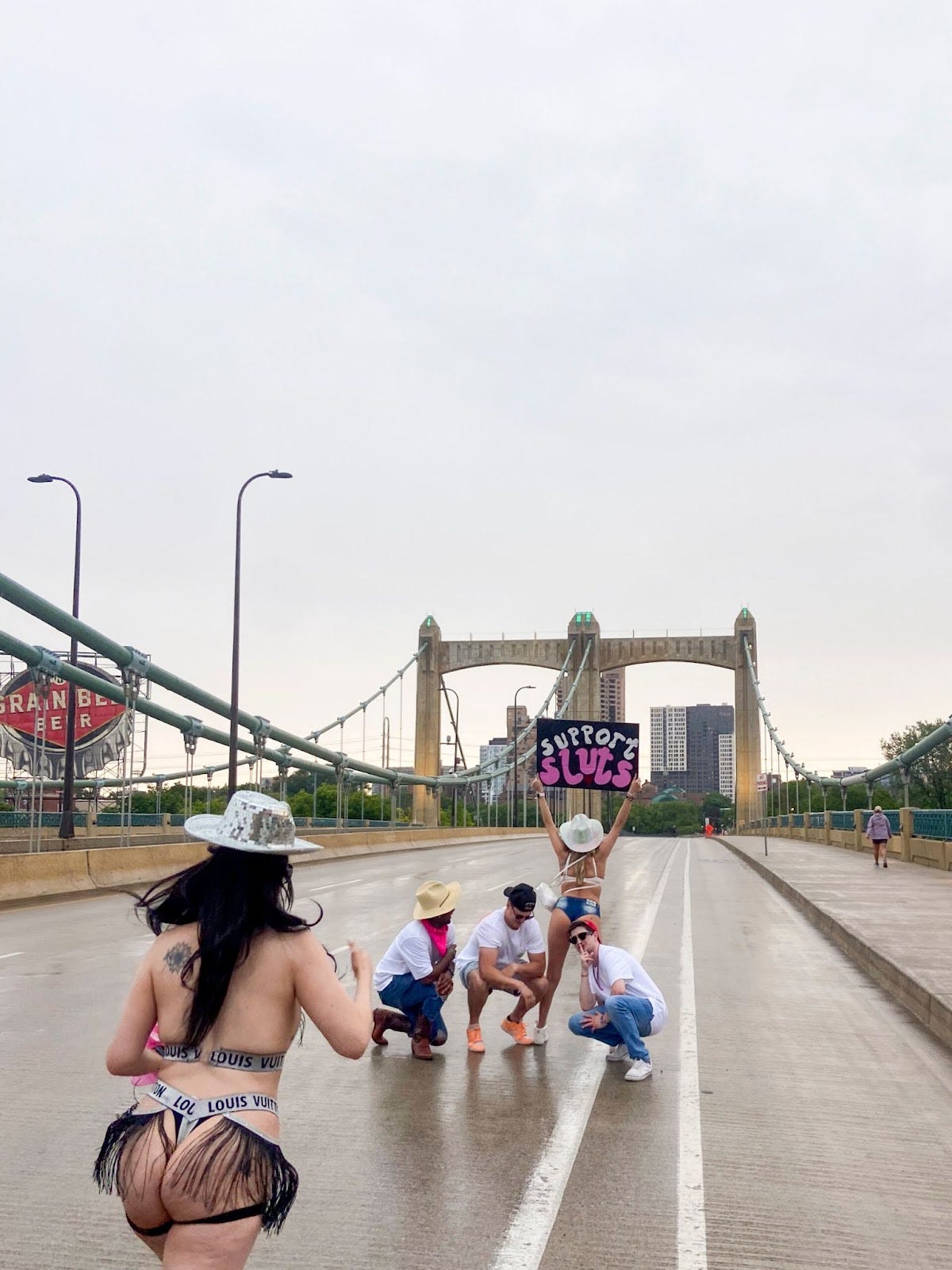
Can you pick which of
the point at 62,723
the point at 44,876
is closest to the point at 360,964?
the point at 44,876

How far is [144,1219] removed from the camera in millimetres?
2961

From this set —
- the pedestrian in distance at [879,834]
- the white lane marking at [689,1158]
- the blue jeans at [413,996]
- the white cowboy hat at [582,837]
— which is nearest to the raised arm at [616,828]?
the white cowboy hat at [582,837]

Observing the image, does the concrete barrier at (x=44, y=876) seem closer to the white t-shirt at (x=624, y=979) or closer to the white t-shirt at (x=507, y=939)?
the white t-shirt at (x=507, y=939)

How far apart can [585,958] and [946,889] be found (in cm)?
1655

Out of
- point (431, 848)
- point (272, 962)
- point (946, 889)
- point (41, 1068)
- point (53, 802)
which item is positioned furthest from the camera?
point (53, 802)

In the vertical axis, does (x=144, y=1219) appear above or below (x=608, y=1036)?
above

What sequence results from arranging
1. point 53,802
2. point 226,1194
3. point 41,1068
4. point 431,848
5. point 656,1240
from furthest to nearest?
point 53,802 → point 431,848 → point 41,1068 → point 656,1240 → point 226,1194

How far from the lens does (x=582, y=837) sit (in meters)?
9.06

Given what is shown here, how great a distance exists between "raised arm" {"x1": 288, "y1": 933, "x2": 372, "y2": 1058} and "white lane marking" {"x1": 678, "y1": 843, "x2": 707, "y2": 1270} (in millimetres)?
2245

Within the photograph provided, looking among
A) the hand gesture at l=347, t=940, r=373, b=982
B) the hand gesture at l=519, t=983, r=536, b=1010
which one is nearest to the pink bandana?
the hand gesture at l=519, t=983, r=536, b=1010

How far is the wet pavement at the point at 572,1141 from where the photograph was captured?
4.95m

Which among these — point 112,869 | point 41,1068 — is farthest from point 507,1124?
point 112,869

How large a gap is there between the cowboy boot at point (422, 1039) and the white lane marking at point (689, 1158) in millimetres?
1619

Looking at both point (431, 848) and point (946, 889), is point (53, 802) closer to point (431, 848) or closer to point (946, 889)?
point (431, 848)
